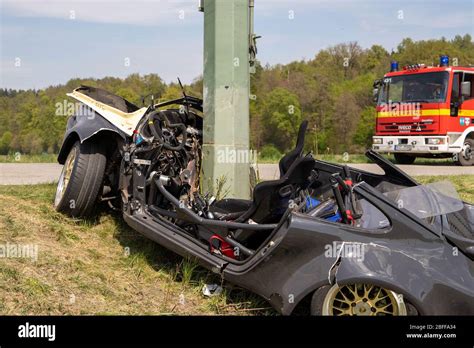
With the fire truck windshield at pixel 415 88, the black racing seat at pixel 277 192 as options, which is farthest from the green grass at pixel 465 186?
the fire truck windshield at pixel 415 88

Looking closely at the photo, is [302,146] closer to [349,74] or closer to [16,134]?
[16,134]

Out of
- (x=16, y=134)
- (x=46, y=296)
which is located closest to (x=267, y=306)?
(x=46, y=296)

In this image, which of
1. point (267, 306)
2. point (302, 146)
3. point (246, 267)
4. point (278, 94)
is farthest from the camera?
point (278, 94)

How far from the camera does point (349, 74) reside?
4356cm

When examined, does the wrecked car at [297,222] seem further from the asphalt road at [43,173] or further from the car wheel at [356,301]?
the asphalt road at [43,173]

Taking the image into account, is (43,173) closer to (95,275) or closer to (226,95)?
(226,95)

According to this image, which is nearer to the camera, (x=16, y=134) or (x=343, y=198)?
(x=343, y=198)

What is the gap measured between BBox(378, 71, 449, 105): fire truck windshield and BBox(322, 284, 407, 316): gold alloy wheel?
12.5m

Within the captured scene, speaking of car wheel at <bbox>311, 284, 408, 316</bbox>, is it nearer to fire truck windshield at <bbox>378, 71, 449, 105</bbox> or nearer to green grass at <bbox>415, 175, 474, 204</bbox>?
green grass at <bbox>415, 175, 474, 204</bbox>

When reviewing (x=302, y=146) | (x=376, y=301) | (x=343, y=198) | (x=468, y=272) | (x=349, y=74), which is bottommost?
(x=376, y=301)

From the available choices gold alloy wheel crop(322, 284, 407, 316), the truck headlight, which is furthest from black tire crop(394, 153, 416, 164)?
gold alloy wheel crop(322, 284, 407, 316)

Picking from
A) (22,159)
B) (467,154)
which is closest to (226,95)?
(467,154)

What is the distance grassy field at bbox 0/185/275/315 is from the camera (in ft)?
11.8
